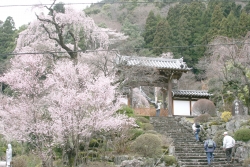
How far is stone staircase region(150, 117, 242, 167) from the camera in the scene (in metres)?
13.7

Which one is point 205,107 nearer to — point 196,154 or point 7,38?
point 196,154

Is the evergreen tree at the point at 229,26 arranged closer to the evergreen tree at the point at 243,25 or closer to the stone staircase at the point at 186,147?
the evergreen tree at the point at 243,25

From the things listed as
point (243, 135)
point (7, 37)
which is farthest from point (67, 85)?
point (7, 37)

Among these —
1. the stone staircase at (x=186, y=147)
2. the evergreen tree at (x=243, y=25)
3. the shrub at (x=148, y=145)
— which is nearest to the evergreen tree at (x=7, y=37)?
the stone staircase at (x=186, y=147)

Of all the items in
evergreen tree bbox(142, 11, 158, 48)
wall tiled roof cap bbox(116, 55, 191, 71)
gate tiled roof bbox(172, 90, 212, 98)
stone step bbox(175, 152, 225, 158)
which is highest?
evergreen tree bbox(142, 11, 158, 48)

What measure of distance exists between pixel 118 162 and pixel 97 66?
8086mm

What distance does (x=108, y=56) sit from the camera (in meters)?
19.4

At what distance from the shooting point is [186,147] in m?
15.4

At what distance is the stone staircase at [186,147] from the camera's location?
1365 cm

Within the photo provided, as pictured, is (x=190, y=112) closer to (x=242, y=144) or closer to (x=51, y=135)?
(x=242, y=144)

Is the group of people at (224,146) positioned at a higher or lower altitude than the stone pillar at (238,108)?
lower

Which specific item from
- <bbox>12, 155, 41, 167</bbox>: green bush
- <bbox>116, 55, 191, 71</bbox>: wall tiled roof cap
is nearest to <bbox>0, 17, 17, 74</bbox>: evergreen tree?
<bbox>116, 55, 191, 71</bbox>: wall tiled roof cap

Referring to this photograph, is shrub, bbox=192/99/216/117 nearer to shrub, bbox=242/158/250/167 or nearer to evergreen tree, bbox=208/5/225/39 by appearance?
shrub, bbox=242/158/250/167

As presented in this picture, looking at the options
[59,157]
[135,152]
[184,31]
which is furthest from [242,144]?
[184,31]
